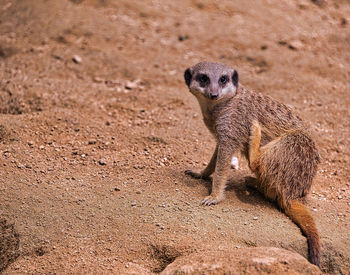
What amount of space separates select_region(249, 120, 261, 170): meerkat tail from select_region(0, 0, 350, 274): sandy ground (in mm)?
347

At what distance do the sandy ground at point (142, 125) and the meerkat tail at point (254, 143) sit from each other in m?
0.35

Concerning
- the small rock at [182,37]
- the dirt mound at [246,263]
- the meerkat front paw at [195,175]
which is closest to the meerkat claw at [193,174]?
the meerkat front paw at [195,175]

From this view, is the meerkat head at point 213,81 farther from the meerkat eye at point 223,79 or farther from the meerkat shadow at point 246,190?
the meerkat shadow at point 246,190

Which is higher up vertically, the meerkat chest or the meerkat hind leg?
the meerkat chest

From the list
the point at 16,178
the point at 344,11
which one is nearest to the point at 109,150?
the point at 16,178

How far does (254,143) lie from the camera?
3.17 meters

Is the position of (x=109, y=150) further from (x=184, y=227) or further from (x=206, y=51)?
(x=206, y=51)

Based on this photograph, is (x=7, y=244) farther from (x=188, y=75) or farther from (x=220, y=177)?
(x=188, y=75)

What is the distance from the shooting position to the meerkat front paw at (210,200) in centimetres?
309

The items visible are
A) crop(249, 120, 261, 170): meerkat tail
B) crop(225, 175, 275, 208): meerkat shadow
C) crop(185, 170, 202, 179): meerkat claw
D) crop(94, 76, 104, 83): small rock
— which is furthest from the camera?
crop(94, 76, 104, 83): small rock

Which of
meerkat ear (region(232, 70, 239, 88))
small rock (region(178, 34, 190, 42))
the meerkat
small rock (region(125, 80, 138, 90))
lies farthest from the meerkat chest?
small rock (region(178, 34, 190, 42))

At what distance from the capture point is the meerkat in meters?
3.09

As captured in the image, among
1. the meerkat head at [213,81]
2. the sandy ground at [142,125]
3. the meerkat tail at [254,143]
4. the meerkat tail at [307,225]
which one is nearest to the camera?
the meerkat tail at [307,225]

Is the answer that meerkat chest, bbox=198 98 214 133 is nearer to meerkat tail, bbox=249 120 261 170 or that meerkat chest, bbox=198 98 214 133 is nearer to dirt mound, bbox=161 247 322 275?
meerkat tail, bbox=249 120 261 170
